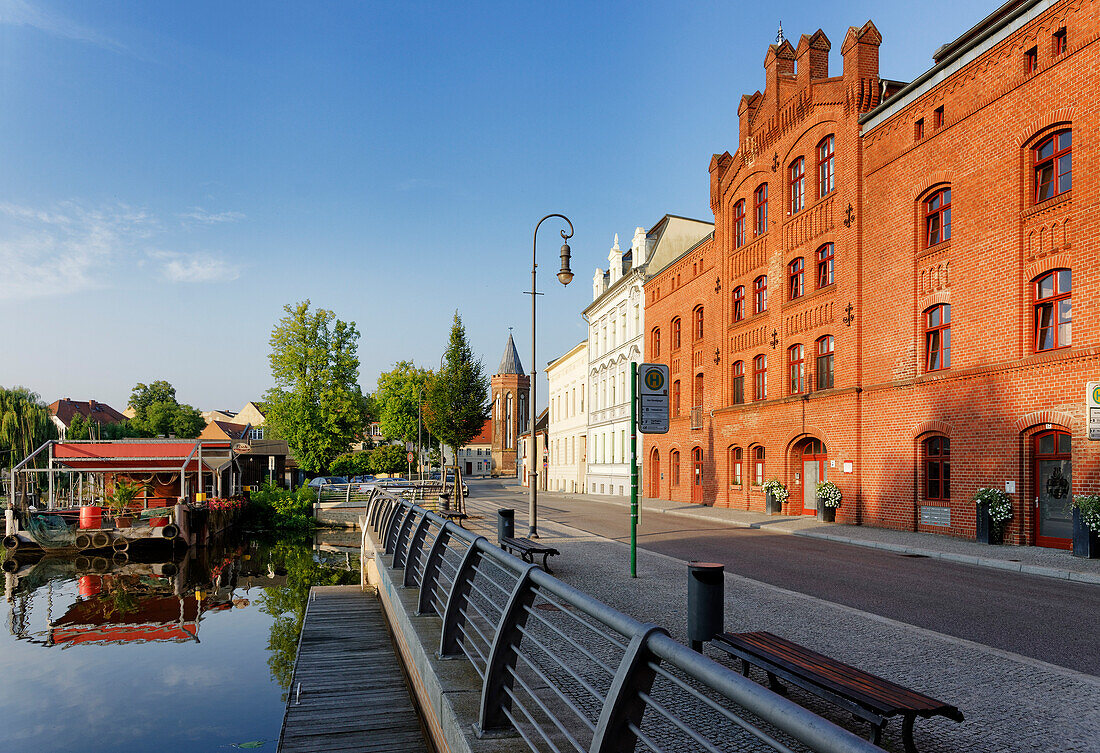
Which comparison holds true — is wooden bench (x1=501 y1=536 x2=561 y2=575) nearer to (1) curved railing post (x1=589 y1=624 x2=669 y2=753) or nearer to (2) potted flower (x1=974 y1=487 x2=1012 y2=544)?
(1) curved railing post (x1=589 y1=624 x2=669 y2=753)

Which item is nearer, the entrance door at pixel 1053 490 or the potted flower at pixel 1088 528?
the potted flower at pixel 1088 528

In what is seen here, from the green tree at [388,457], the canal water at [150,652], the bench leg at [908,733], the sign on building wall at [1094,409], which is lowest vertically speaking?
the canal water at [150,652]

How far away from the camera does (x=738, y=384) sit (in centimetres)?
3158

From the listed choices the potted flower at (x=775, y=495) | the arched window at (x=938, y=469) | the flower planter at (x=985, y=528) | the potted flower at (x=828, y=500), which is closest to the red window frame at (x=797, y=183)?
the potted flower at (x=775, y=495)

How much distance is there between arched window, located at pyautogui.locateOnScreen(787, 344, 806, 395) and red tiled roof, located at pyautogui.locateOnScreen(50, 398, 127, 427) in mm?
93473

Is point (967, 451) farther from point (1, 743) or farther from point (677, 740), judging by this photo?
point (1, 743)

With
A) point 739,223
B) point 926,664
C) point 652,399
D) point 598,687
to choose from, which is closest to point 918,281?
point 739,223

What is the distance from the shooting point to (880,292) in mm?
22438

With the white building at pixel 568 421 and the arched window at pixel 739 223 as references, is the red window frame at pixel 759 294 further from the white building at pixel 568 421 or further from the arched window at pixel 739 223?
the white building at pixel 568 421

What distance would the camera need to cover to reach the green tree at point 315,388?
40.1m

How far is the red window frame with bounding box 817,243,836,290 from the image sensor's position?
2517cm

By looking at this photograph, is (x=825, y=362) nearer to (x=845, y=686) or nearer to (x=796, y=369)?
(x=796, y=369)

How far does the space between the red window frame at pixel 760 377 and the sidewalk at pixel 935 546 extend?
4883mm

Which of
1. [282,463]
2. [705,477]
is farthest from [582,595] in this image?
[282,463]
